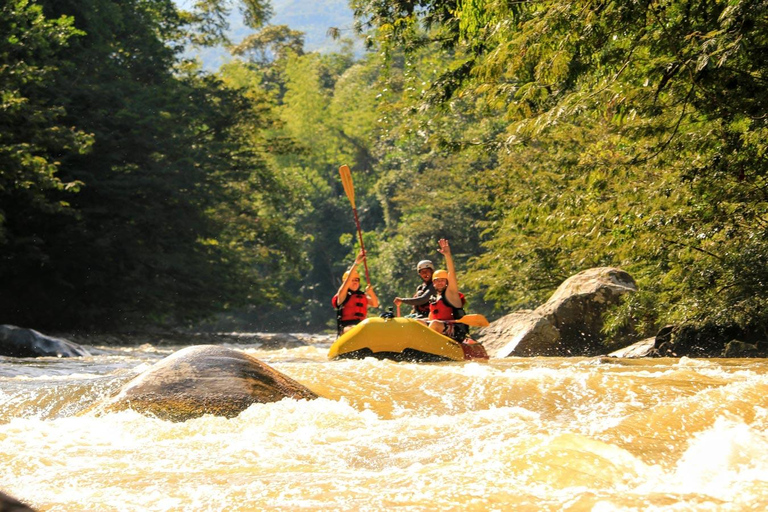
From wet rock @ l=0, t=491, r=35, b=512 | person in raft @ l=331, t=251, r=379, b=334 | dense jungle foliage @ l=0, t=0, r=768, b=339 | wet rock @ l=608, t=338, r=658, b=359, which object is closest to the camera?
wet rock @ l=0, t=491, r=35, b=512

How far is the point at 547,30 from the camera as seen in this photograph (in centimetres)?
695

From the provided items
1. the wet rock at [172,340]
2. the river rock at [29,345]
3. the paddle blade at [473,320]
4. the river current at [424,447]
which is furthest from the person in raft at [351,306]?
the wet rock at [172,340]

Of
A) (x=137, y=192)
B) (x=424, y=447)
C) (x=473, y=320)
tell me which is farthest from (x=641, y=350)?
(x=137, y=192)

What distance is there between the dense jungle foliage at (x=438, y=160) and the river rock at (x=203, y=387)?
110 inches

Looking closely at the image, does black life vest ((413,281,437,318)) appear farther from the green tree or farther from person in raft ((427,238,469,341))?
the green tree

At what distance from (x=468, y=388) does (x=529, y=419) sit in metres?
1.27

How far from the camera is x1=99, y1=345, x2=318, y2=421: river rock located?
5953 millimetres

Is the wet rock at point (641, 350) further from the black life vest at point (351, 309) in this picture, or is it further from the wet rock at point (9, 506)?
the wet rock at point (9, 506)

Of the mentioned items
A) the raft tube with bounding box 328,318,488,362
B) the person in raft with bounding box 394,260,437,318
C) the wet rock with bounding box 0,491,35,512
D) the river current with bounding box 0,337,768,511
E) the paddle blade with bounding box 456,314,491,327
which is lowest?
the river current with bounding box 0,337,768,511

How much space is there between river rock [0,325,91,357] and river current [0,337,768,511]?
7.06 m

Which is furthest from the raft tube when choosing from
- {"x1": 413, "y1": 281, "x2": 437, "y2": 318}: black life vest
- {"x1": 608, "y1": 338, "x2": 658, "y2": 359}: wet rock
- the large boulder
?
the large boulder

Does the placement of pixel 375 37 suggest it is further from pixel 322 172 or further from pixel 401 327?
pixel 322 172

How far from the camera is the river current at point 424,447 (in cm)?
387

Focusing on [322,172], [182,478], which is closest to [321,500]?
[182,478]
